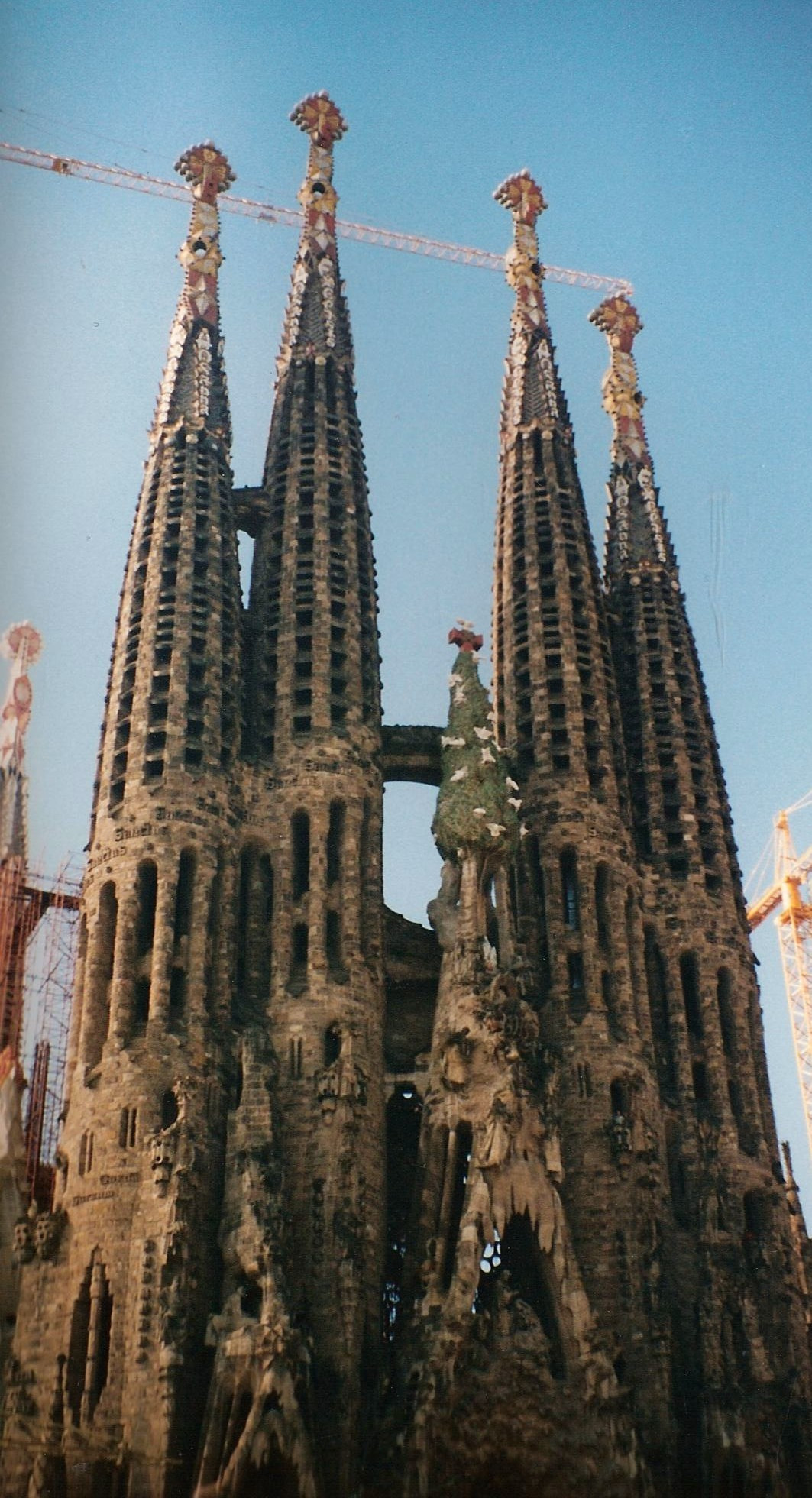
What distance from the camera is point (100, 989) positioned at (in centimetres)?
4444

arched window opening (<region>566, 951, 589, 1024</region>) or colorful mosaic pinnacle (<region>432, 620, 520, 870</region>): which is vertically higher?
colorful mosaic pinnacle (<region>432, 620, 520, 870</region>)

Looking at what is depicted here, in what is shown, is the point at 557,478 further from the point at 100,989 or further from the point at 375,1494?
the point at 375,1494

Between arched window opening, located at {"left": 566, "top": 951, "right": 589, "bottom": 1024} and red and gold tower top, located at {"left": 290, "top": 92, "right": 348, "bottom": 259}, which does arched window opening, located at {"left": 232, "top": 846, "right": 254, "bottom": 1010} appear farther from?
red and gold tower top, located at {"left": 290, "top": 92, "right": 348, "bottom": 259}

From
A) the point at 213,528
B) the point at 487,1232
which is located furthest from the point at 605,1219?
the point at 213,528

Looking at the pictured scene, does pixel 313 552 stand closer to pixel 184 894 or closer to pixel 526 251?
pixel 184 894

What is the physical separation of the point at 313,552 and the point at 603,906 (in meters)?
12.0

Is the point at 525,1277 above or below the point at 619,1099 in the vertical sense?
below

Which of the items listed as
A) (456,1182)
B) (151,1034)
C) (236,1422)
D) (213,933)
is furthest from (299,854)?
(236,1422)

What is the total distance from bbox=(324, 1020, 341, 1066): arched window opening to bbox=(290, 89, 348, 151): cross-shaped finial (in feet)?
102

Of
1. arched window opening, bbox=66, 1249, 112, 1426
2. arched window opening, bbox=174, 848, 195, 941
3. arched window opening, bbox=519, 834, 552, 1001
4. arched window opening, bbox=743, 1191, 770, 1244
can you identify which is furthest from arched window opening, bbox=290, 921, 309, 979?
arched window opening, bbox=743, 1191, 770, 1244

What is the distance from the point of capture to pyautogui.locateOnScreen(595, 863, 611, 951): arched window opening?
50906 millimetres

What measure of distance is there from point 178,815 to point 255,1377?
13.1 metres

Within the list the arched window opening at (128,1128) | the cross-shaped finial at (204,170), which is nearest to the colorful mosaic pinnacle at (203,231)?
the cross-shaped finial at (204,170)

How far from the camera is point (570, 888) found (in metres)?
51.9
